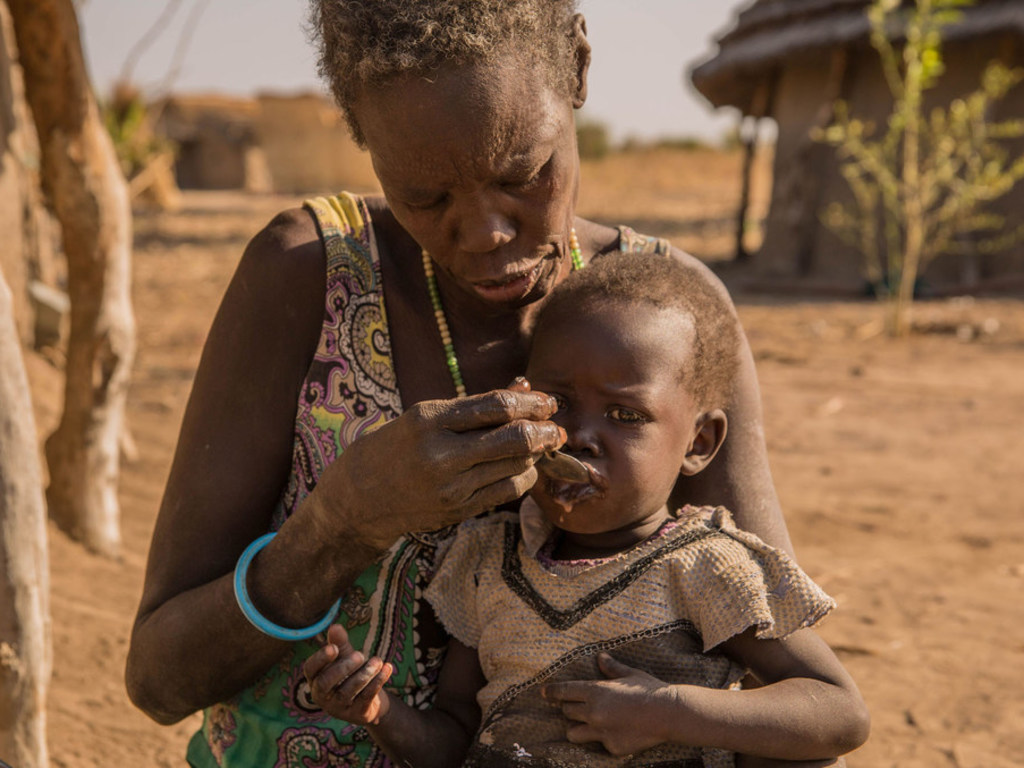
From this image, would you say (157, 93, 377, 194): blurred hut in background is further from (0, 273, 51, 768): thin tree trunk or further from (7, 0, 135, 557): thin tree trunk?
(0, 273, 51, 768): thin tree trunk

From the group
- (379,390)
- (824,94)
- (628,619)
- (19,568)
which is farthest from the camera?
(824,94)

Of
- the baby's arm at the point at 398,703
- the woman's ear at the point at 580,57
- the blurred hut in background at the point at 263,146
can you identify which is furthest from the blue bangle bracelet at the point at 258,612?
the blurred hut in background at the point at 263,146

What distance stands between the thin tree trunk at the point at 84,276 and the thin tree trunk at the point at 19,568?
2.16 metres

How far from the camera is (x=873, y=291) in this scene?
1077 cm

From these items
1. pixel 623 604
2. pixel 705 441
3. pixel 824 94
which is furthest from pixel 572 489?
pixel 824 94

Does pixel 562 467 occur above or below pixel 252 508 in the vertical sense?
above

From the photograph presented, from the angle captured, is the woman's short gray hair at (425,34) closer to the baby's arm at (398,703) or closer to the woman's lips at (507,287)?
the woman's lips at (507,287)

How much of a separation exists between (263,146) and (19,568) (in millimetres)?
26841

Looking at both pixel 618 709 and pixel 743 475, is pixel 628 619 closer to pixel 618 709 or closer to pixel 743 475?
pixel 618 709

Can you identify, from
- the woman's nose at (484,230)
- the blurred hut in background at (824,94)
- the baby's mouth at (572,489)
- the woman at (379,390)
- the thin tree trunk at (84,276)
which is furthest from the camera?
the blurred hut in background at (824,94)

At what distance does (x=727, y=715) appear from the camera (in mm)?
1661

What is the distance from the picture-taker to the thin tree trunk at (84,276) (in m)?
4.12

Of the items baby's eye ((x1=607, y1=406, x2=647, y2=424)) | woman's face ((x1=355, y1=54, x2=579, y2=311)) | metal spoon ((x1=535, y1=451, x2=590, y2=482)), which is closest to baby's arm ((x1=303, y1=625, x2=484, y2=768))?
metal spoon ((x1=535, y1=451, x2=590, y2=482))

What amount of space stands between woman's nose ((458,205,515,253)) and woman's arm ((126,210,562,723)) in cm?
28
